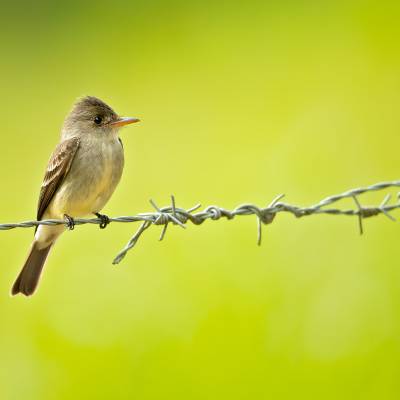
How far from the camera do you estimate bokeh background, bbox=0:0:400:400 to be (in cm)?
628

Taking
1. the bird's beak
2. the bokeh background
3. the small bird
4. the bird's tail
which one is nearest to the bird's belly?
the small bird

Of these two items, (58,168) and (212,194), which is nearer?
(58,168)

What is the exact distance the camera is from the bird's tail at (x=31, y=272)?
564 centimetres

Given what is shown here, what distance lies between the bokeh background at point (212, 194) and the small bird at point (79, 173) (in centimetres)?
103

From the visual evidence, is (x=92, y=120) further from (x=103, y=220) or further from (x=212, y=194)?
(x=212, y=194)

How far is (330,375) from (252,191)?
7.27ft

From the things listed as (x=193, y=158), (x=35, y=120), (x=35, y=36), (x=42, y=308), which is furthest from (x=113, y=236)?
(x=35, y=36)

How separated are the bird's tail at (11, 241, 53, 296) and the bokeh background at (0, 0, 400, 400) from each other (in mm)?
Answer: 858

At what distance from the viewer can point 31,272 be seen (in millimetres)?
5707

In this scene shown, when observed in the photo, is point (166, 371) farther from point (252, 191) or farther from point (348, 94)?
point (348, 94)

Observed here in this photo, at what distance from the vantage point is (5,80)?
9.69 metres

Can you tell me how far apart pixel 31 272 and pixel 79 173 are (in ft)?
2.26

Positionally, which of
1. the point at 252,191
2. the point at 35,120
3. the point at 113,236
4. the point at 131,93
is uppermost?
the point at 131,93

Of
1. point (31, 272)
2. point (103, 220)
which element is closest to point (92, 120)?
point (103, 220)
